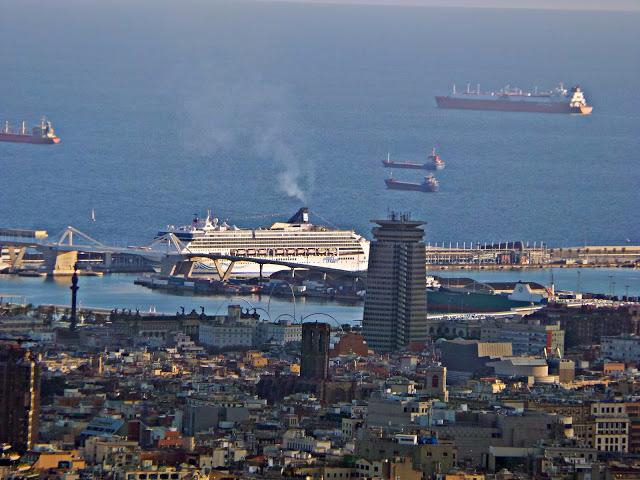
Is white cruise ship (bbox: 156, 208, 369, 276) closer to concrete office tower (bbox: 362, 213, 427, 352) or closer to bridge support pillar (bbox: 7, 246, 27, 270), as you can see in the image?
bridge support pillar (bbox: 7, 246, 27, 270)

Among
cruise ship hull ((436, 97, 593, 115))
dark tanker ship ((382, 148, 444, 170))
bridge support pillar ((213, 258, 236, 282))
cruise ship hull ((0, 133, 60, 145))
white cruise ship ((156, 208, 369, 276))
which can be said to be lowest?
bridge support pillar ((213, 258, 236, 282))

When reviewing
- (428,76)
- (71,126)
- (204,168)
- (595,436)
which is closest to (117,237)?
(204,168)

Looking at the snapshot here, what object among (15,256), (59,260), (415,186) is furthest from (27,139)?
(59,260)

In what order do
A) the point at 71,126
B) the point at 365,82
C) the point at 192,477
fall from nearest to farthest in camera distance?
the point at 192,477
the point at 71,126
the point at 365,82

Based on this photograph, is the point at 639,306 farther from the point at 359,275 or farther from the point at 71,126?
the point at 71,126

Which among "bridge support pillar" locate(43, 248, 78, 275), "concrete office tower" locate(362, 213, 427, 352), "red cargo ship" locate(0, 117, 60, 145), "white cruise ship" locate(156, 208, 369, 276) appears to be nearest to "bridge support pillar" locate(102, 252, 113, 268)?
"bridge support pillar" locate(43, 248, 78, 275)

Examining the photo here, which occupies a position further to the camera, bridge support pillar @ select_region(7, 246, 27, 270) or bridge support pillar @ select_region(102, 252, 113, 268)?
bridge support pillar @ select_region(102, 252, 113, 268)
